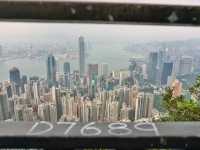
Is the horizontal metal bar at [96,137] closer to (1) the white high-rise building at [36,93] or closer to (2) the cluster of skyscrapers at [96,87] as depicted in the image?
(2) the cluster of skyscrapers at [96,87]

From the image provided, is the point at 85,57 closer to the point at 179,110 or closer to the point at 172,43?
the point at 172,43

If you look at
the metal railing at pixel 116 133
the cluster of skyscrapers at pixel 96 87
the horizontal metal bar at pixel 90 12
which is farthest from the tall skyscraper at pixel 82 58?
the horizontal metal bar at pixel 90 12

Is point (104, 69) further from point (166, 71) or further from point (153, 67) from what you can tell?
point (166, 71)

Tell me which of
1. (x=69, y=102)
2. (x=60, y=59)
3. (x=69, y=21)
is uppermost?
(x=69, y=21)

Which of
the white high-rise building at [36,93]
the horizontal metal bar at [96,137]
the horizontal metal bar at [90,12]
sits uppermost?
the horizontal metal bar at [90,12]

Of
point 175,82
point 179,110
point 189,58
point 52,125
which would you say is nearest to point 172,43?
point 189,58

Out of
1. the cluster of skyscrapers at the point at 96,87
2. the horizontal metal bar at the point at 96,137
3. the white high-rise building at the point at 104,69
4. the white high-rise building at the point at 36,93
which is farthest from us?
the white high-rise building at the point at 104,69
